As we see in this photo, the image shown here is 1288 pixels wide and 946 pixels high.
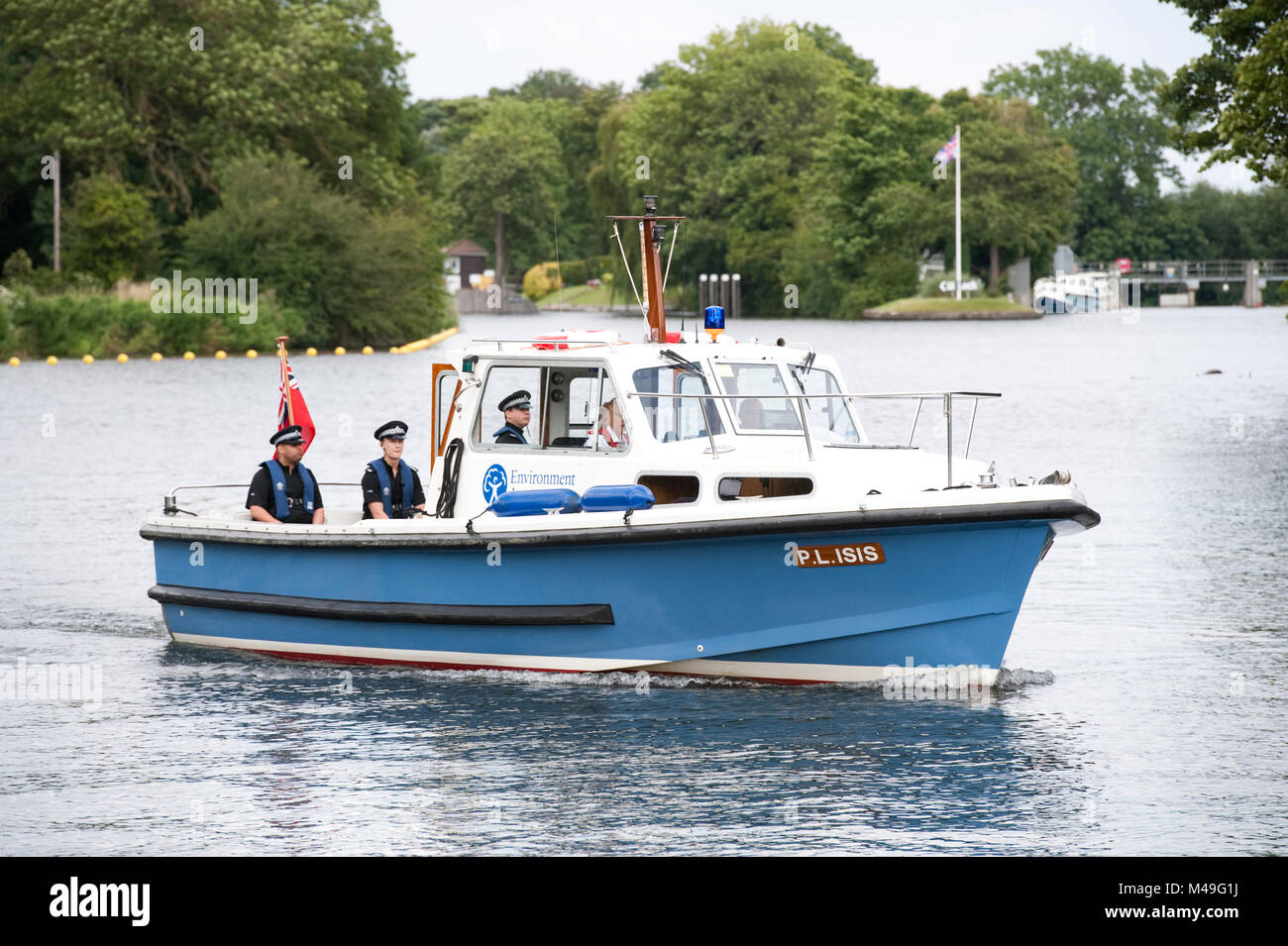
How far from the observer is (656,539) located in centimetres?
1139

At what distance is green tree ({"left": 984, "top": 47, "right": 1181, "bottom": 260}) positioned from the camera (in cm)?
13438

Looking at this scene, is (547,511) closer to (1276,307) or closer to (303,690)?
(303,690)

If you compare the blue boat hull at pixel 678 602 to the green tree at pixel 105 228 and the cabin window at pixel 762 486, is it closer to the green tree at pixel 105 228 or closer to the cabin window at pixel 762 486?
the cabin window at pixel 762 486

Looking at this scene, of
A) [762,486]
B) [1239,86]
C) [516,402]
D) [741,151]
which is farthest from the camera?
[741,151]

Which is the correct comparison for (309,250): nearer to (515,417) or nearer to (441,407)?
(441,407)

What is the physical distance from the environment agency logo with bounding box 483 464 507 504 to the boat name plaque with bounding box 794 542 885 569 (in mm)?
2526

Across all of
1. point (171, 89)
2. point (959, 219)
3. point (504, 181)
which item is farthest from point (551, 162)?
point (171, 89)

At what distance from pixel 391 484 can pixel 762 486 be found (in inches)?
122

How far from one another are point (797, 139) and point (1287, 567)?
93.5 metres

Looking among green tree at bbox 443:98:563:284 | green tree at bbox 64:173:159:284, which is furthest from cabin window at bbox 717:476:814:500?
green tree at bbox 443:98:563:284

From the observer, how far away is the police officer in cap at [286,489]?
13367mm

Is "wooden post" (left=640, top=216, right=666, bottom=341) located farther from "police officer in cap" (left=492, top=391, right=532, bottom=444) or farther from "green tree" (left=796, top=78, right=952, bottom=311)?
"green tree" (left=796, top=78, right=952, bottom=311)

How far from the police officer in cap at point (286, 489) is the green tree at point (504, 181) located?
108 meters

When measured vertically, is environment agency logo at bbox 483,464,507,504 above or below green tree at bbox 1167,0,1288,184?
below
